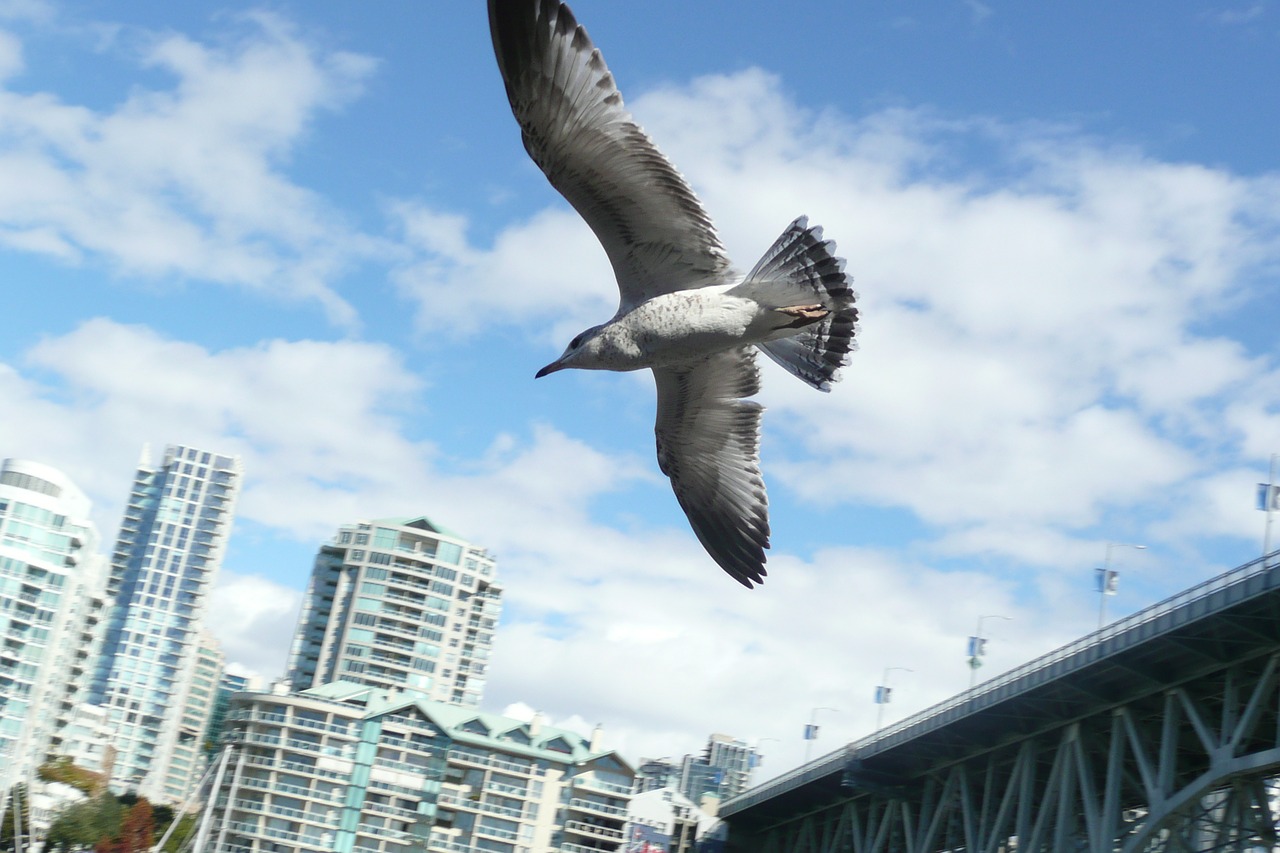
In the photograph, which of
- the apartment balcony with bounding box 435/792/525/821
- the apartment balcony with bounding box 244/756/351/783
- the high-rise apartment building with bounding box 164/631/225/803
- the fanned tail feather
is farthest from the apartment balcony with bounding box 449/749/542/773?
the high-rise apartment building with bounding box 164/631/225/803

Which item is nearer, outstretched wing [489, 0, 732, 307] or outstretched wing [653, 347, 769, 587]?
outstretched wing [489, 0, 732, 307]

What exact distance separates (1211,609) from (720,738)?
437 ft

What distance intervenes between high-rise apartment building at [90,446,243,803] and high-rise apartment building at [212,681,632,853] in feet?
300

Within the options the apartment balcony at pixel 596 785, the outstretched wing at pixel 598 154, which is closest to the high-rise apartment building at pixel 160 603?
the apartment balcony at pixel 596 785

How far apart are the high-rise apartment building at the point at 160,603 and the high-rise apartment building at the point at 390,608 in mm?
50051

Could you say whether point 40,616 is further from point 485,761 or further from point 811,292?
point 811,292

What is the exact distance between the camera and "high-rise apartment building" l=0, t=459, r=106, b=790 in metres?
68.1

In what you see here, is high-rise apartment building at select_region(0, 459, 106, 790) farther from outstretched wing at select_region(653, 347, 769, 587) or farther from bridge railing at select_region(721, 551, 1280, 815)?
outstretched wing at select_region(653, 347, 769, 587)

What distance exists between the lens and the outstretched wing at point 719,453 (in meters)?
10.2

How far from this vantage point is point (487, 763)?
5512cm

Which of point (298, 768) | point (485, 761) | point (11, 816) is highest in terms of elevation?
point (485, 761)

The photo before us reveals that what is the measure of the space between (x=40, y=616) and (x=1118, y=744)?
5712cm

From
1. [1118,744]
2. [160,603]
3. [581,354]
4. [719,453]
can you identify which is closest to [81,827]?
[1118,744]

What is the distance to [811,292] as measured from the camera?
919cm
